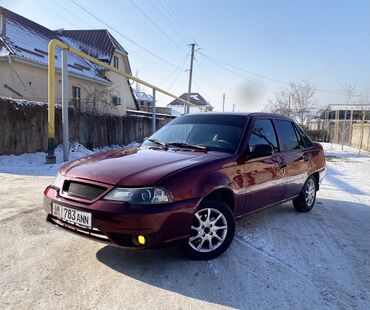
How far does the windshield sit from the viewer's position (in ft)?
14.8

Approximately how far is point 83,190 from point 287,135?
3425 millimetres

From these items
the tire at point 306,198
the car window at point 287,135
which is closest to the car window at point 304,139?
the car window at point 287,135

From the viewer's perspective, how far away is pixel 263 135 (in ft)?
16.3

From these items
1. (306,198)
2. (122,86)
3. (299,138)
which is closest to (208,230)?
(306,198)

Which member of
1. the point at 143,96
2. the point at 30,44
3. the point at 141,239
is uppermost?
the point at 30,44

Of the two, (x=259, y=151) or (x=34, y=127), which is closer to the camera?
(x=259, y=151)

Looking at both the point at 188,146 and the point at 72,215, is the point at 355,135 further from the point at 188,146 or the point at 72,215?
the point at 72,215

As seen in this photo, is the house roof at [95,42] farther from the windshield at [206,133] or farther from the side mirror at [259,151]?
the side mirror at [259,151]

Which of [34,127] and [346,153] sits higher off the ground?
[34,127]

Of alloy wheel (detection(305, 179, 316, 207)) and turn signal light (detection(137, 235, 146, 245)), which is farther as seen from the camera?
alloy wheel (detection(305, 179, 316, 207))

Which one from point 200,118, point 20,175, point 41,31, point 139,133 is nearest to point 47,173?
point 20,175

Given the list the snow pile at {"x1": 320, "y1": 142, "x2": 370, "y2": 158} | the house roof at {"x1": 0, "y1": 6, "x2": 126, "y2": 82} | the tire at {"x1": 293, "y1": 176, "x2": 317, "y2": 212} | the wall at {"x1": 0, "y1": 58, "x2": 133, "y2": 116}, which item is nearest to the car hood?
the tire at {"x1": 293, "y1": 176, "x2": 317, "y2": 212}

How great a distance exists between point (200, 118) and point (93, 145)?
10918 millimetres

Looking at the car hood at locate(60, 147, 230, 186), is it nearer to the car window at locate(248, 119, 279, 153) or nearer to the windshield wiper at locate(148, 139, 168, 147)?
the windshield wiper at locate(148, 139, 168, 147)
